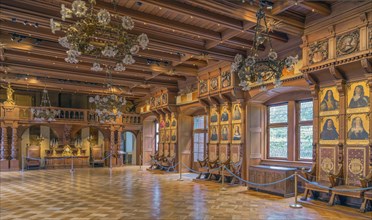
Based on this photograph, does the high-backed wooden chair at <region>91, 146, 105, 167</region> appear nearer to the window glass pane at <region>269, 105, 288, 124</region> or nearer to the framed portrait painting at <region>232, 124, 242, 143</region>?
the framed portrait painting at <region>232, 124, 242, 143</region>

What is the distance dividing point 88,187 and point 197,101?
5.36 m

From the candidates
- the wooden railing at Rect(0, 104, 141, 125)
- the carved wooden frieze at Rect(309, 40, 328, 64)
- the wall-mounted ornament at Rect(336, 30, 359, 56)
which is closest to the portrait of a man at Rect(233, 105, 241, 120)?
the carved wooden frieze at Rect(309, 40, 328, 64)

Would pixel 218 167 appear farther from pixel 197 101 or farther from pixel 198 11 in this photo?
pixel 198 11

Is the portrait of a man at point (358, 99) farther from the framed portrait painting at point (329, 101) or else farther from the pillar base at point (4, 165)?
the pillar base at point (4, 165)

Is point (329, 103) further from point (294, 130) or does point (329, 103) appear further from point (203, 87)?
point (203, 87)

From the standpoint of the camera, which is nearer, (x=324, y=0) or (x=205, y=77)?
(x=324, y=0)

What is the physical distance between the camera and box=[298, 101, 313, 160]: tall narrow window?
832 centimetres

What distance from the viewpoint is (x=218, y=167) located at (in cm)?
1030

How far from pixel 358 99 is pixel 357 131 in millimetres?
676

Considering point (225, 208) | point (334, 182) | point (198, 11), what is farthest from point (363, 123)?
point (198, 11)

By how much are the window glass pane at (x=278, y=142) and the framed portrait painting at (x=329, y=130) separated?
2211 mm

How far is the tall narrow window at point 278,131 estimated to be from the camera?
9148 mm

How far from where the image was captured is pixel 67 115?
17516 millimetres

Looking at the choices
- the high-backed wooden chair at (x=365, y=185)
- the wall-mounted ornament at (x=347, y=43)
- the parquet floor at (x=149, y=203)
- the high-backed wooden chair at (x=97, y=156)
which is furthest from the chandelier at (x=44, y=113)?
the high-backed wooden chair at (x=365, y=185)
